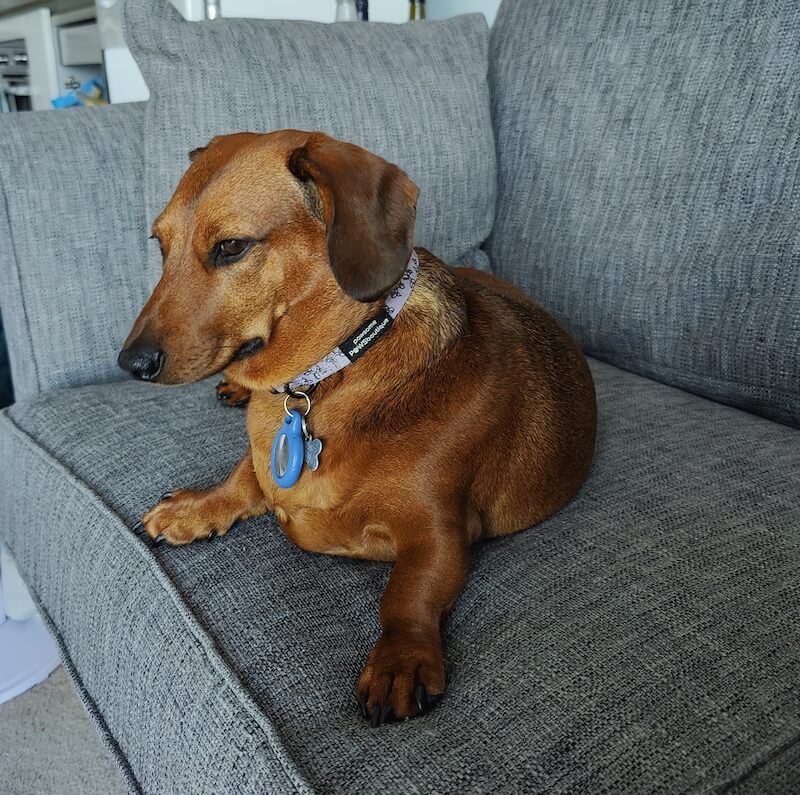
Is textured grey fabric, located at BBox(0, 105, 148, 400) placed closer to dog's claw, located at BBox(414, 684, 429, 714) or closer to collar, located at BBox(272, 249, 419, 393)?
collar, located at BBox(272, 249, 419, 393)

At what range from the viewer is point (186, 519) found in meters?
1.15

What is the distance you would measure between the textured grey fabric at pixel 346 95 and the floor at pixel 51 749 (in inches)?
39.7

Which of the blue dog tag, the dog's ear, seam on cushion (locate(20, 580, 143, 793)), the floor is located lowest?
the floor

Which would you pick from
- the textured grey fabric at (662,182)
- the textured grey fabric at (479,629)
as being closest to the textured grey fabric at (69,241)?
the textured grey fabric at (479,629)

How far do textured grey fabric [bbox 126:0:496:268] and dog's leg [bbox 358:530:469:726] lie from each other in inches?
38.5

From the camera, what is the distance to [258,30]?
5.49 feet

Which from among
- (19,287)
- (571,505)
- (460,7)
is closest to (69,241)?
(19,287)

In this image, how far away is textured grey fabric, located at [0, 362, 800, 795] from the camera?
0.77 meters

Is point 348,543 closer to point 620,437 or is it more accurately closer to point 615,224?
point 620,437

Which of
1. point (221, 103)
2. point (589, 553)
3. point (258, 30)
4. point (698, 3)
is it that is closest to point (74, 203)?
point (221, 103)

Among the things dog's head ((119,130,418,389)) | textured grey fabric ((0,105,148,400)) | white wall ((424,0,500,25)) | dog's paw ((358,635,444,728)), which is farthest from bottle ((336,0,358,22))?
dog's paw ((358,635,444,728))

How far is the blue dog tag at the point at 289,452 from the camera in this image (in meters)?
1.09

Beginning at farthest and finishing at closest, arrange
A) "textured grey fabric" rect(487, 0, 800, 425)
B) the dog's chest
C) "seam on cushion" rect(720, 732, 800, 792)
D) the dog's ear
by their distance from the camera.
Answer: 1. "textured grey fabric" rect(487, 0, 800, 425)
2. the dog's chest
3. the dog's ear
4. "seam on cushion" rect(720, 732, 800, 792)

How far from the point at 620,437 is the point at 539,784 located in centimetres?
82
